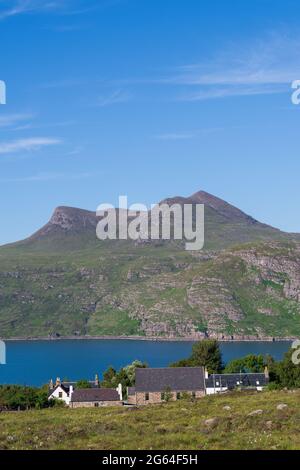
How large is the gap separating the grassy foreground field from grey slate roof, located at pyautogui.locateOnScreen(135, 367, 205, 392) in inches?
1778

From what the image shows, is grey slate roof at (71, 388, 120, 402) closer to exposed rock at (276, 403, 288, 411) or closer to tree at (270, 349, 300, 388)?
tree at (270, 349, 300, 388)

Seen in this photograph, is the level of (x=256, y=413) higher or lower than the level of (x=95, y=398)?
higher

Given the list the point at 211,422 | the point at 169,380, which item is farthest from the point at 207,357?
the point at 211,422

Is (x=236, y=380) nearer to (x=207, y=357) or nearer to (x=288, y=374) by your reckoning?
(x=288, y=374)

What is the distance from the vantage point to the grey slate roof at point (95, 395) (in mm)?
103250

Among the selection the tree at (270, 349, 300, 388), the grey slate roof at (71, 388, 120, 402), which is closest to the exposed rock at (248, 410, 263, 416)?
the tree at (270, 349, 300, 388)

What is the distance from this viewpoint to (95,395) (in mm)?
105500

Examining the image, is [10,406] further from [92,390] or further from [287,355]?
[287,355]

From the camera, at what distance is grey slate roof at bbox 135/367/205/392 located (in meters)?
104

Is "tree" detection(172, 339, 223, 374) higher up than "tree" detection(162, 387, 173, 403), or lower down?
higher up

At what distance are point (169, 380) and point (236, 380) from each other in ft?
60.6

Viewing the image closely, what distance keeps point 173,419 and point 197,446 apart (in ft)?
53.0

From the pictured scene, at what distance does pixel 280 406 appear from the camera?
53.8 metres
